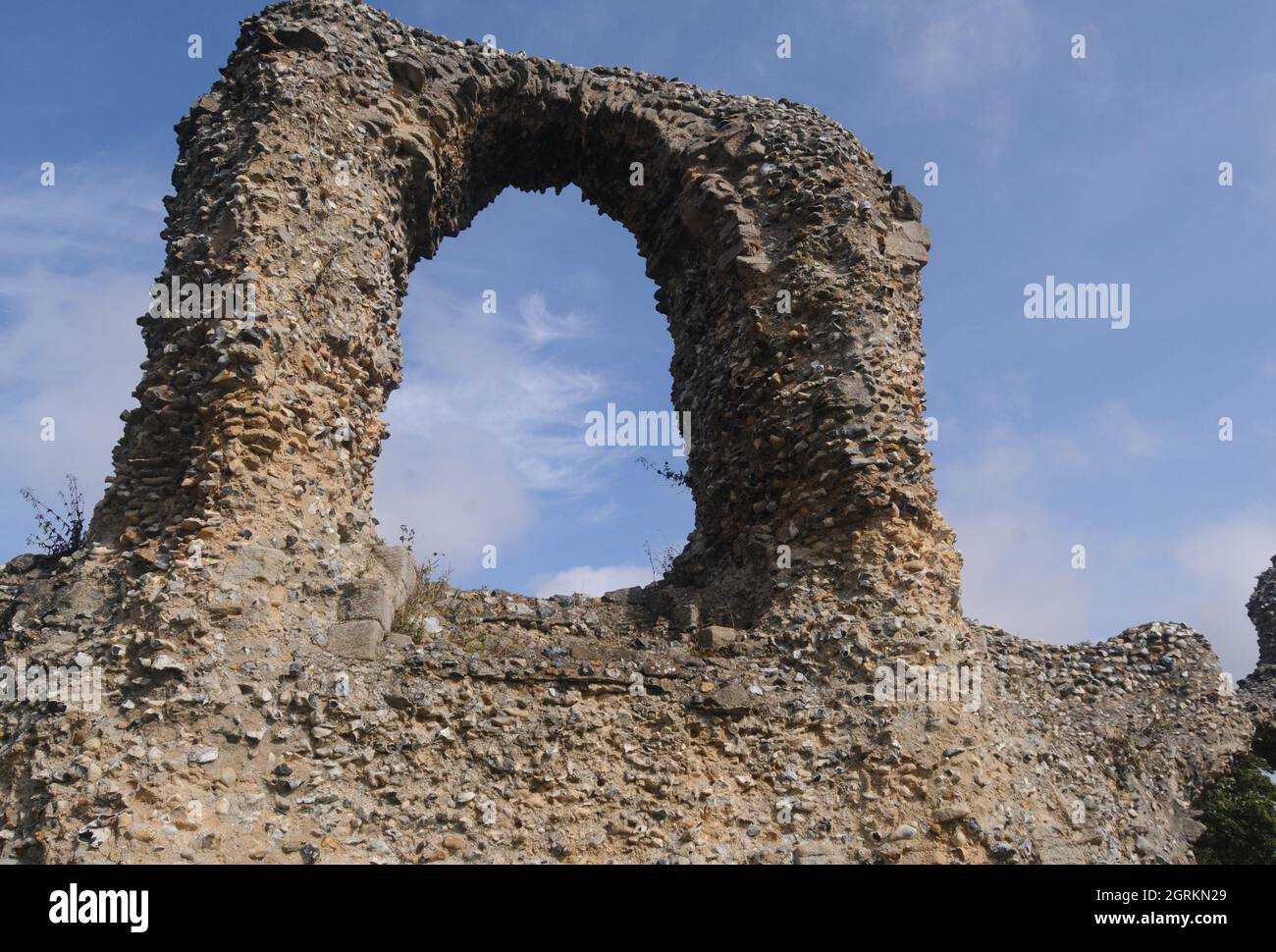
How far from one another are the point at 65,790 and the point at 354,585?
77.7 inches

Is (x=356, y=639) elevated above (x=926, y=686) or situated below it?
above

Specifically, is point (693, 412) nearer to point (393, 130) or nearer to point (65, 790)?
point (393, 130)

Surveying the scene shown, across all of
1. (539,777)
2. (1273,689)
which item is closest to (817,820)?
(539,777)

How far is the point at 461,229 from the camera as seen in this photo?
9.66 m

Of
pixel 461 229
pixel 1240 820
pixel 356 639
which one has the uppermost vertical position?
pixel 461 229

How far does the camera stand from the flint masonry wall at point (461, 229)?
20.5 ft

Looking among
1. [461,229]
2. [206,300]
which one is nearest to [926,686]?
[206,300]

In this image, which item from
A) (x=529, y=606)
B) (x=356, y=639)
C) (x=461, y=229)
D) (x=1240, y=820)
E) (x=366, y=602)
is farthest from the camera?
(x=461, y=229)
